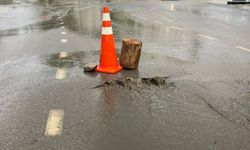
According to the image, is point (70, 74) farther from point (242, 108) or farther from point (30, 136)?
point (242, 108)

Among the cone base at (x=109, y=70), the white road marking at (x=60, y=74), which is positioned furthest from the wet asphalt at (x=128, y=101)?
the cone base at (x=109, y=70)

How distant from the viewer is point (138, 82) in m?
5.58

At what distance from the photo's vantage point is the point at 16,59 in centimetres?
764

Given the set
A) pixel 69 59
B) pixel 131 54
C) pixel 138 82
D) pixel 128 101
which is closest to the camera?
pixel 128 101

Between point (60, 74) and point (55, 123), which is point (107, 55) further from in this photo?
point (55, 123)

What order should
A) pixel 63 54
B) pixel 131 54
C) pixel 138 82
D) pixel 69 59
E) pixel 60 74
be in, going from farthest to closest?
pixel 63 54, pixel 69 59, pixel 131 54, pixel 60 74, pixel 138 82

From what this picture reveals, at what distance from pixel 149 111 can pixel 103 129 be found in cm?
76

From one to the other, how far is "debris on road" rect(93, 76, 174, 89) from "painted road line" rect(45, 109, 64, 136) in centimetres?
116

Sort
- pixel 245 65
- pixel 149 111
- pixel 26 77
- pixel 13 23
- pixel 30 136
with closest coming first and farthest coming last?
pixel 30 136 < pixel 149 111 < pixel 26 77 < pixel 245 65 < pixel 13 23

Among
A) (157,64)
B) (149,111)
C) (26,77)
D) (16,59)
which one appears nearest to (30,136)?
(149,111)

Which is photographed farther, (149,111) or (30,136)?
(149,111)

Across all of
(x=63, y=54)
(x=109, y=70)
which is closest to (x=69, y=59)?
(x=63, y=54)

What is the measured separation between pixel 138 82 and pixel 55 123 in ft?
6.14

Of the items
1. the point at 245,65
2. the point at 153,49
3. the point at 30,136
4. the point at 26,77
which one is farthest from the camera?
the point at 153,49
